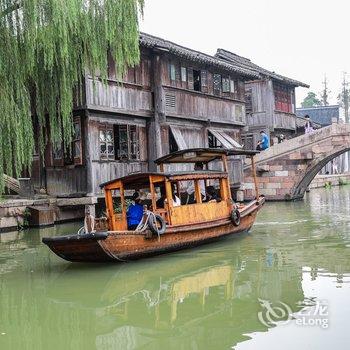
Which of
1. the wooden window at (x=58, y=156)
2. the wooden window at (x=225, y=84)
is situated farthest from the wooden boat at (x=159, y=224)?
the wooden window at (x=225, y=84)

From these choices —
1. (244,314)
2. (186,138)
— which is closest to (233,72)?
(186,138)

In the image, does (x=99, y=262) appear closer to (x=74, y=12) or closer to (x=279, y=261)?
(x=279, y=261)

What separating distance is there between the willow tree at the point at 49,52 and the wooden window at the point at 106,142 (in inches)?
223

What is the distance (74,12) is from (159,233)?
417 cm

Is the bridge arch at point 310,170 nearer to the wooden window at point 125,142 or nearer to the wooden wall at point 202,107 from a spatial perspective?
the wooden wall at point 202,107

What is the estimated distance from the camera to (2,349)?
5.52m

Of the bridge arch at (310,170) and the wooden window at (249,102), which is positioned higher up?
the wooden window at (249,102)

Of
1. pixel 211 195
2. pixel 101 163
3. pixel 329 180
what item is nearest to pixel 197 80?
pixel 101 163

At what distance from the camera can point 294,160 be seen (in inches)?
850

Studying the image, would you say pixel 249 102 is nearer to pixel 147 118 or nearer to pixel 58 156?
pixel 147 118

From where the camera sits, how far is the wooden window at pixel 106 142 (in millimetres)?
15555

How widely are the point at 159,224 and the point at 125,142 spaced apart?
23.2 feet

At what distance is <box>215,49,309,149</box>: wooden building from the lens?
2602 cm

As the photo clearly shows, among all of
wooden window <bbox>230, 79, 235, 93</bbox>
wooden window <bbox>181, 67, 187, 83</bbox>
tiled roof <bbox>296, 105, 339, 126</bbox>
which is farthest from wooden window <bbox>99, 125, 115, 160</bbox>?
tiled roof <bbox>296, 105, 339, 126</bbox>
